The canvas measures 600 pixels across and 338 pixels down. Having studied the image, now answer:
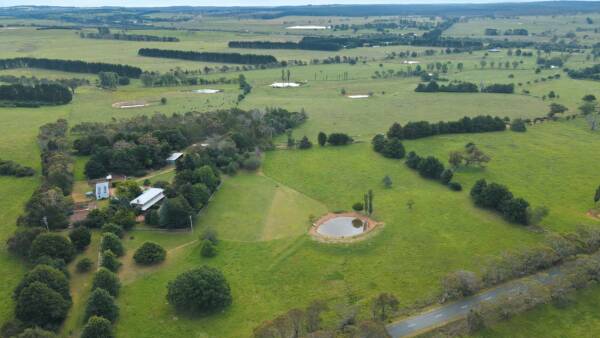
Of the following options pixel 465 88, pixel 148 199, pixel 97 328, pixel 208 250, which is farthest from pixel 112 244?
pixel 465 88

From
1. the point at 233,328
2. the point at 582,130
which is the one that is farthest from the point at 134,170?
the point at 582,130

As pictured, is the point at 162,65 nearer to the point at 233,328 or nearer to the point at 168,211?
the point at 168,211

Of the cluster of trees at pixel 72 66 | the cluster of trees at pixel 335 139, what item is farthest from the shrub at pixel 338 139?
the cluster of trees at pixel 72 66

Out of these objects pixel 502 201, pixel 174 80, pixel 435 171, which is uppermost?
pixel 174 80

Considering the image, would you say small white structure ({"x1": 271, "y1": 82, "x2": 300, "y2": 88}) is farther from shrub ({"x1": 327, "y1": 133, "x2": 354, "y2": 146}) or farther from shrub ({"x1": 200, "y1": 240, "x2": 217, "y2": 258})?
shrub ({"x1": 200, "y1": 240, "x2": 217, "y2": 258})

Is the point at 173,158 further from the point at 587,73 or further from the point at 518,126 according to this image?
the point at 587,73

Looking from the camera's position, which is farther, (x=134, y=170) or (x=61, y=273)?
(x=134, y=170)
